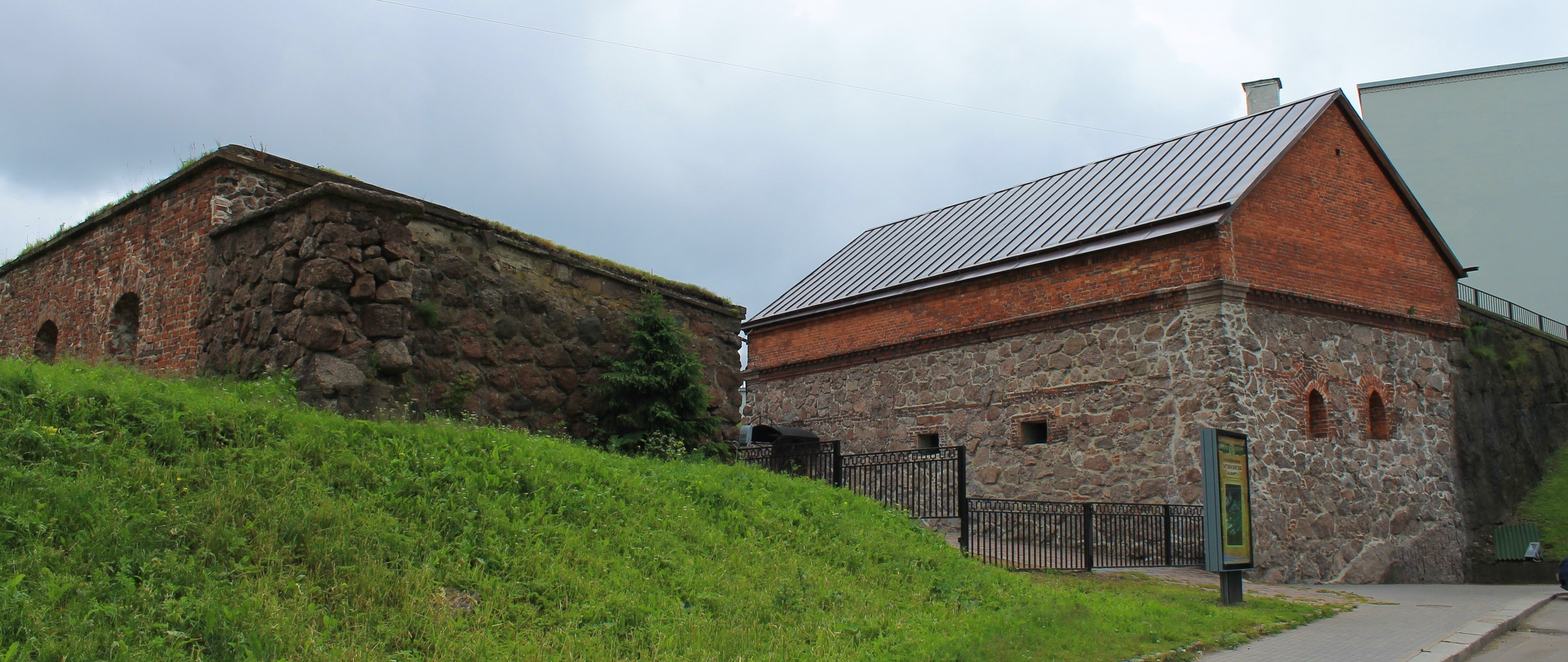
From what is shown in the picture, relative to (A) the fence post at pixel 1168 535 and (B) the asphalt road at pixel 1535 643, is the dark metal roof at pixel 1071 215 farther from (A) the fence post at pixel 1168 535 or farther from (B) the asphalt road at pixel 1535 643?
(B) the asphalt road at pixel 1535 643

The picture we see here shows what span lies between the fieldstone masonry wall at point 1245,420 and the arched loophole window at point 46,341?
1463cm

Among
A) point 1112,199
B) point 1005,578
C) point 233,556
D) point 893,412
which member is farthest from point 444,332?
point 1112,199

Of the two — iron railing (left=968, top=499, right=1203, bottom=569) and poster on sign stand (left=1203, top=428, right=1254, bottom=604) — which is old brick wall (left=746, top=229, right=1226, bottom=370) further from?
poster on sign stand (left=1203, top=428, right=1254, bottom=604)

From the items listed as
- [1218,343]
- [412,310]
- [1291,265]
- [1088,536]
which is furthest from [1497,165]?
[412,310]

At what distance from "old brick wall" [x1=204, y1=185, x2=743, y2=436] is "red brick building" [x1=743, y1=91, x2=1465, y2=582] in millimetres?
7231

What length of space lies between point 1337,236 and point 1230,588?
28.5 feet

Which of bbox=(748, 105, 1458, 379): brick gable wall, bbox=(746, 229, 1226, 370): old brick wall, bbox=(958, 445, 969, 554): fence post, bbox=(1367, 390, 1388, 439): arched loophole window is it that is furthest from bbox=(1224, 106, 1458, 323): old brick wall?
bbox=(958, 445, 969, 554): fence post

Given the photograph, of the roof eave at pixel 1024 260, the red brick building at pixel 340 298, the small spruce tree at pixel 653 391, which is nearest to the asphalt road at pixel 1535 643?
the roof eave at pixel 1024 260

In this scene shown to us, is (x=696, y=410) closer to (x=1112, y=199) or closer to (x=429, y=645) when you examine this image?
(x=429, y=645)

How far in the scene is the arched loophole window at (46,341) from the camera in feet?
45.1

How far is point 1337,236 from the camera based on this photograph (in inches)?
689

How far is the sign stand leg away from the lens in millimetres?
11664

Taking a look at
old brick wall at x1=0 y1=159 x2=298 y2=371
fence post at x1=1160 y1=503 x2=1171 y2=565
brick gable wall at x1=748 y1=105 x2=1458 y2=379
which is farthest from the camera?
brick gable wall at x1=748 y1=105 x2=1458 y2=379

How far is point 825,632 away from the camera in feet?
24.5
